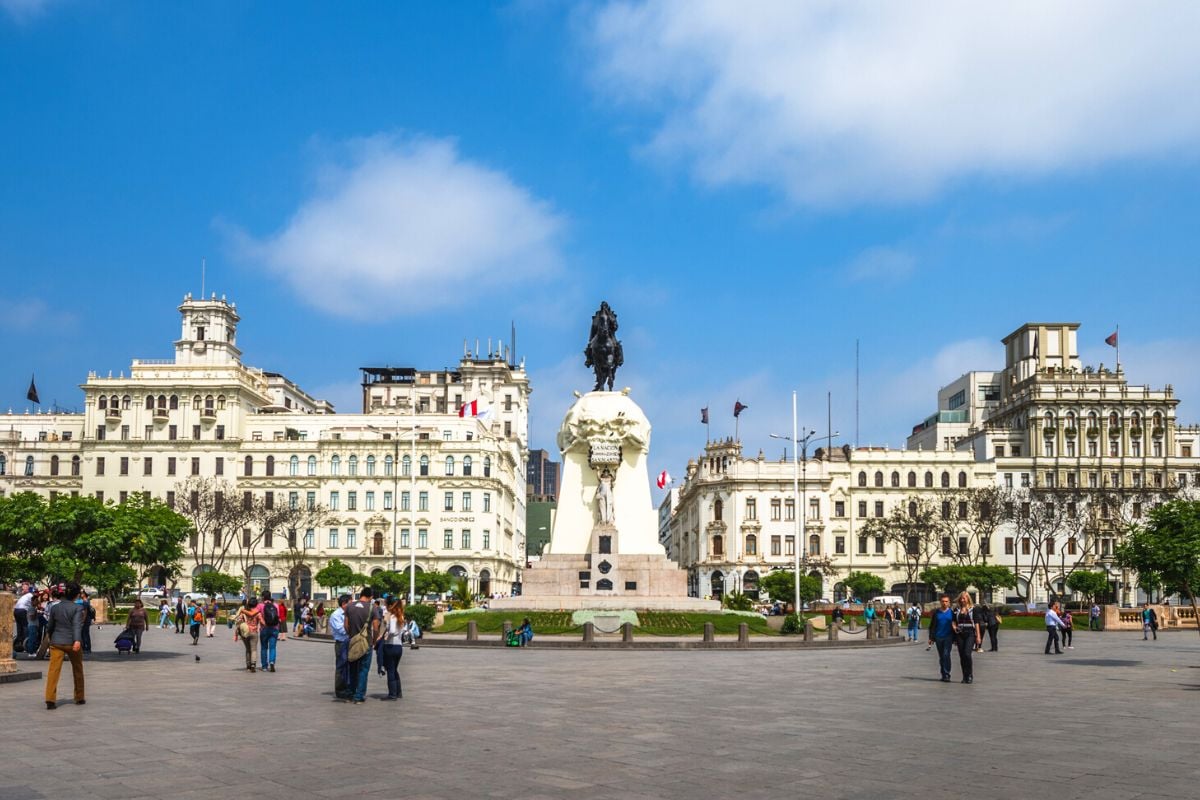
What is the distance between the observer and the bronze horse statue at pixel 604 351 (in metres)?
52.5

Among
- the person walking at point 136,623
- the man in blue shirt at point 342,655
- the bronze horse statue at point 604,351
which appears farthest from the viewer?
the bronze horse statue at point 604,351

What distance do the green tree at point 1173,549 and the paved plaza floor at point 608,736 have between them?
529cm

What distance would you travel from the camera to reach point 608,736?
15.4 metres

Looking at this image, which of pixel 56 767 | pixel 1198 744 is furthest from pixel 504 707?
pixel 1198 744

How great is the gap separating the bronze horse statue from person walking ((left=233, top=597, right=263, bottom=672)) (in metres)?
27.0

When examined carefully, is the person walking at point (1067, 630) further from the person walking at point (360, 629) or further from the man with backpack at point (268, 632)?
the person walking at point (360, 629)

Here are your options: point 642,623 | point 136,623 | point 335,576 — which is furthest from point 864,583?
point 136,623

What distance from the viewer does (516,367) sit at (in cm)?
13975

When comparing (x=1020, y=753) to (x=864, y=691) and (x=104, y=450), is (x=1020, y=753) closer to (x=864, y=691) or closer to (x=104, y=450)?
(x=864, y=691)

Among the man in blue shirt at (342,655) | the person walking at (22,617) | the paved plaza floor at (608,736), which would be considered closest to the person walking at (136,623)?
the person walking at (22,617)

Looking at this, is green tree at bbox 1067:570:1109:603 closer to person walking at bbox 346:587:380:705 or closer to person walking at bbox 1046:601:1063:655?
person walking at bbox 1046:601:1063:655

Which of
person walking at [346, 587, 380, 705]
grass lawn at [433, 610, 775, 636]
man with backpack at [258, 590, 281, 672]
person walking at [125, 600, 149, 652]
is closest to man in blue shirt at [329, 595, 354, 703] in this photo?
person walking at [346, 587, 380, 705]

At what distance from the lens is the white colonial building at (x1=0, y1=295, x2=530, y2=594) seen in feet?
337

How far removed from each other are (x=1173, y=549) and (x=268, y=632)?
23.0 meters
